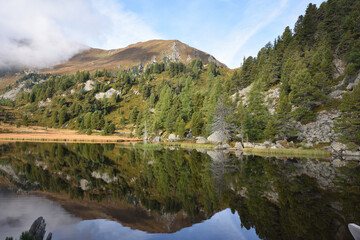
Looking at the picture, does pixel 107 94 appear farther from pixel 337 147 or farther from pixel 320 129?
pixel 337 147

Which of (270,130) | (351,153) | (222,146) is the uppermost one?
(270,130)

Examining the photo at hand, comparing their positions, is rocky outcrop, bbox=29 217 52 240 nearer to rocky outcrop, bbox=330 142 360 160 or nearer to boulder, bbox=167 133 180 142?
rocky outcrop, bbox=330 142 360 160

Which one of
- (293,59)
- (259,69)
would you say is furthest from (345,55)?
(259,69)

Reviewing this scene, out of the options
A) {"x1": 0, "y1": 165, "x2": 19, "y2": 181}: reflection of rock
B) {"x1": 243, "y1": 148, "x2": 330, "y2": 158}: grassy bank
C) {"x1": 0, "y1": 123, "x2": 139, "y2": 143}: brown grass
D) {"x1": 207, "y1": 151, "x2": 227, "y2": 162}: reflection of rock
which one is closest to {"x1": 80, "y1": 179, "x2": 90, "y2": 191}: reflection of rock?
{"x1": 0, "y1": 165, "x2": 19, "y2": 181}: reflection of rock

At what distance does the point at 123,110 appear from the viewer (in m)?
167

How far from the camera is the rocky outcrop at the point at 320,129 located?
5793 centimetres

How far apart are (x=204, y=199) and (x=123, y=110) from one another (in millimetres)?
159986

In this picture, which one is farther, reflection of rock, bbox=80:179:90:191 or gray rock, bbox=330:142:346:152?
gray rock, bbox=330:142:346:152

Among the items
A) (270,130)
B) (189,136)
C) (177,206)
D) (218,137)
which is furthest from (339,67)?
(177,206)

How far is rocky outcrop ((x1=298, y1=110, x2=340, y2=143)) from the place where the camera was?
2281 inches

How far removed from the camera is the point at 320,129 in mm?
60438

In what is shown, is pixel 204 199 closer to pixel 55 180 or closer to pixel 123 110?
pixel 55 180

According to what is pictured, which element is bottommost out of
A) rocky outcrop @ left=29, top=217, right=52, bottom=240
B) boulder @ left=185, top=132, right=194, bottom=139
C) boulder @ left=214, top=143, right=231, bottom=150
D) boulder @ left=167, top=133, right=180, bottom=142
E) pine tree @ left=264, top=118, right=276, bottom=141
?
rocky outcrop @ left=29, top=217, right=52, bottom=240

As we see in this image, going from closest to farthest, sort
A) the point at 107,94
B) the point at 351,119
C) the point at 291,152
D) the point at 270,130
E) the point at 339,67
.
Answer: the point at 351,119 < the point at 291,152 < the point at 270,130 < the point at 339,67 < the point at 107,94
